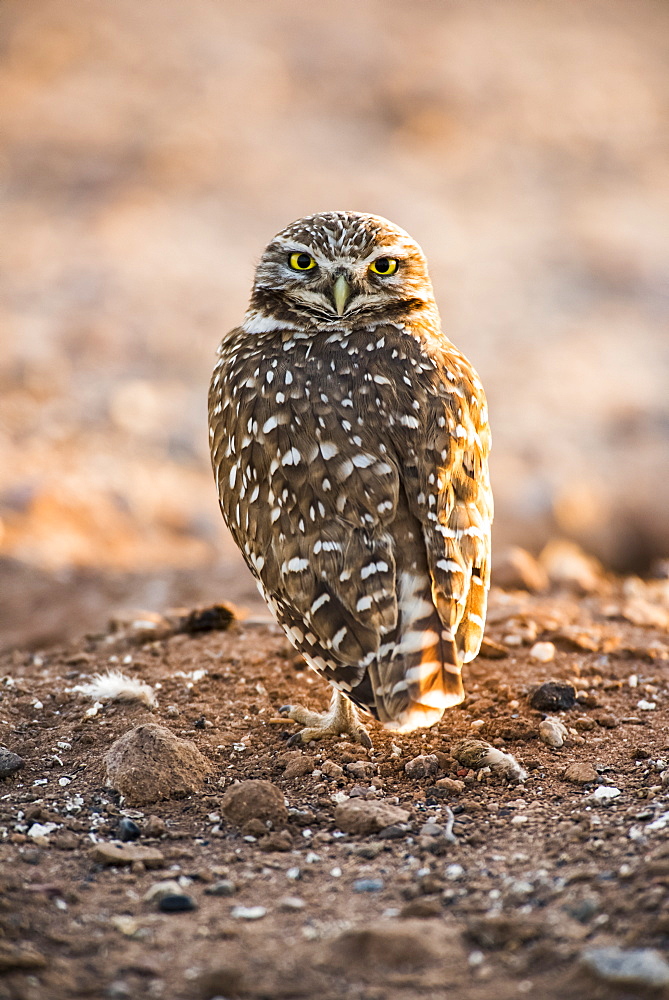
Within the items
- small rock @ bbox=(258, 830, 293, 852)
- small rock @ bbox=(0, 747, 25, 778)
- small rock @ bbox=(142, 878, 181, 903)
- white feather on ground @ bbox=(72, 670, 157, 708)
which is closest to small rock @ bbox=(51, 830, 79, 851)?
small rock @ bbox=(142, 878, 181, 903)

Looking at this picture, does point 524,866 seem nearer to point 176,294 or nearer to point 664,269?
point 176,294

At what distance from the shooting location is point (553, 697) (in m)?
4.68

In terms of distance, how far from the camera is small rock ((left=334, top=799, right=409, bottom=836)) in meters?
3.71

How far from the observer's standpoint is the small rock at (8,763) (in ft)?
13.4

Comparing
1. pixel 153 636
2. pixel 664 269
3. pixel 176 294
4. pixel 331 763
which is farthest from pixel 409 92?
pixel 331 763

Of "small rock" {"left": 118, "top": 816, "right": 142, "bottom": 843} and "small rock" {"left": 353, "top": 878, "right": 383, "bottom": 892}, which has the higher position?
"small rock" {"left": 118, "top": 816, "right": 142, "bottom": 843}

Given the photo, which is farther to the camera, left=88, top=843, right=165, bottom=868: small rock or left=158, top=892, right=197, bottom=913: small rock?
left=88, top=843, right=165, bottom=868: small rock

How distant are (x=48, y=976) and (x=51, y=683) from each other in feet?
8.01

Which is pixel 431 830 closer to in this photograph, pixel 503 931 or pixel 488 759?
pixel 488 759

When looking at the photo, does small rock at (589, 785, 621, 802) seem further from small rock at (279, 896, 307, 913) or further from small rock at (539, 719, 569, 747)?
small rock at (279, 896, 307, 913)

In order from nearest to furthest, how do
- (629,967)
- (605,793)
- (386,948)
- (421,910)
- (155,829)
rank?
(629,967)
(386,948)
(421,910)
(155,829)
(605,793)

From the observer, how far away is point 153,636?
5.53 m

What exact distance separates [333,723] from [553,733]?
3.28 feet

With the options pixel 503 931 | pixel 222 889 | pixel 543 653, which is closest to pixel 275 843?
pixel 222 889
